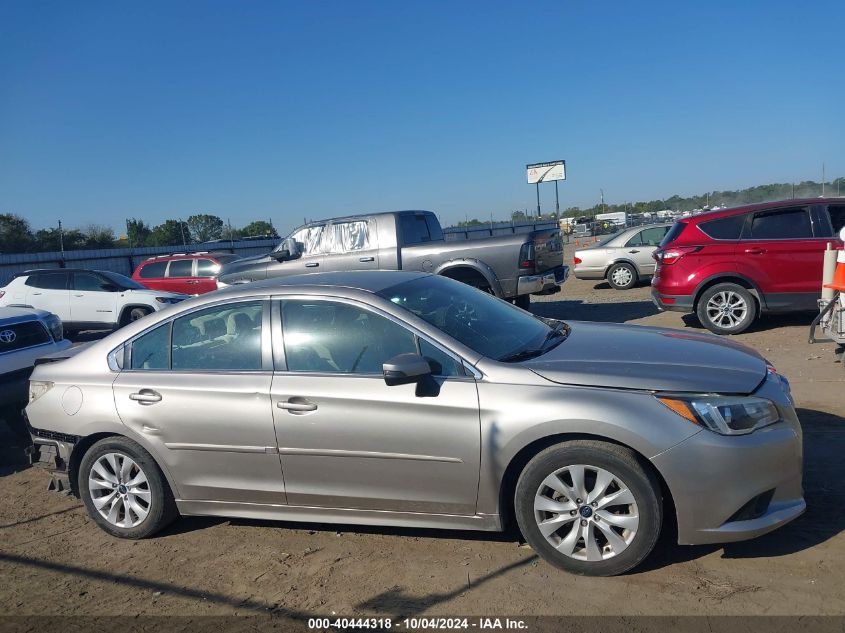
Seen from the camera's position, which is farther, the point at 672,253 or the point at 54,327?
the point at 672,253

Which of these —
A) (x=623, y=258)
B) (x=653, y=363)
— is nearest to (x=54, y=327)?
(x=653, y=363)

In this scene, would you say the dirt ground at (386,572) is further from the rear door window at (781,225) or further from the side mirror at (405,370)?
the rear door window at (781,225)

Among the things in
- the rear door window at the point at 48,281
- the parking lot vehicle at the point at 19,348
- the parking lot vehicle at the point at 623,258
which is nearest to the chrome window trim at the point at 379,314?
the parking lot vehicle at the point at 19,348

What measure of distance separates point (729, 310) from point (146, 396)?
26.0ft

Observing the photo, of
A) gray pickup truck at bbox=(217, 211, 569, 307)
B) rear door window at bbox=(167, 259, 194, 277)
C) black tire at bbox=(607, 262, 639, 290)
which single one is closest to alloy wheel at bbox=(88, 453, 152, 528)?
gray pickup truck at bbox=(217, 211, 569, 307)

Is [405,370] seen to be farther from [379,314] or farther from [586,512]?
[586,512]

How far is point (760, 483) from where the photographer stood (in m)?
3.49

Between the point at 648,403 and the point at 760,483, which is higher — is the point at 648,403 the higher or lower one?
the higher one

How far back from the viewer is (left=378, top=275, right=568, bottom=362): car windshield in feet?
13.7

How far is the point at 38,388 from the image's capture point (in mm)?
5016

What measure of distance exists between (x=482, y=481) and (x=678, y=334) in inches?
71.1

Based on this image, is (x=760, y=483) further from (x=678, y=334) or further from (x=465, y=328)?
(x=465, y=328)

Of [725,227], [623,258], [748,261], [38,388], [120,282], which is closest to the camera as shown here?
[38,388]

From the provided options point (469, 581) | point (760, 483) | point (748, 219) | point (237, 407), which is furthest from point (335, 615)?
point (748, 219)
